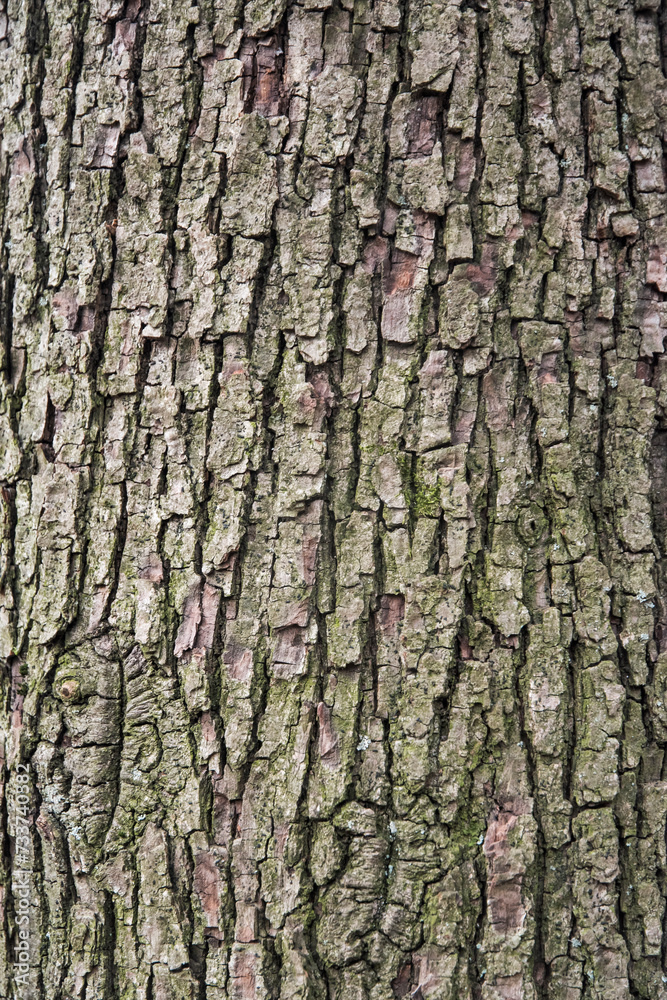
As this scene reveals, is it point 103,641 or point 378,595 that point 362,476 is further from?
point 103,641

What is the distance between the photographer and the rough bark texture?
4.30ft

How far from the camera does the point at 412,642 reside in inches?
52.2

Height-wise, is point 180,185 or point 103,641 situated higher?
point 180,185

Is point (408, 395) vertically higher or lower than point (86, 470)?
higher

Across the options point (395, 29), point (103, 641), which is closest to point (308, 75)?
point (395, 29)

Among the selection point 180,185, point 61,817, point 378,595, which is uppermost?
point 180,185

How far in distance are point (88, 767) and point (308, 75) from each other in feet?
4.80

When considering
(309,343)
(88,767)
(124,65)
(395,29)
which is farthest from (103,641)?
(395,29)

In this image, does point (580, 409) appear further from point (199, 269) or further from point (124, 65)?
point (124, 65)

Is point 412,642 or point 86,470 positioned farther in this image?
point 86,470

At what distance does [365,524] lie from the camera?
4.42 feet

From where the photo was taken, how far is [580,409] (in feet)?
4.53

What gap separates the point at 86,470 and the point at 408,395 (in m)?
0.69

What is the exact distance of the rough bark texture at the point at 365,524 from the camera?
4.30 feet
